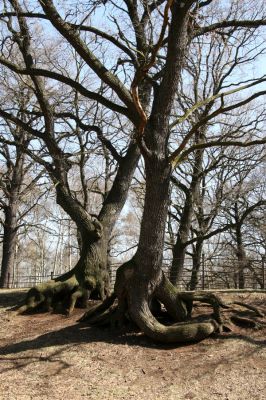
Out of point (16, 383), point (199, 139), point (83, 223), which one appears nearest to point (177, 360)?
point (16, 383)

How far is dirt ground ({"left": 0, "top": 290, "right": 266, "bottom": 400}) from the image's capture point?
6.47 meters

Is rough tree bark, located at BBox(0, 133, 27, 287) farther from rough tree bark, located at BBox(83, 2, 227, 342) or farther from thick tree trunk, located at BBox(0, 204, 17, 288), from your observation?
rough tree bark, located at BBox(83, 2, 227, 342)

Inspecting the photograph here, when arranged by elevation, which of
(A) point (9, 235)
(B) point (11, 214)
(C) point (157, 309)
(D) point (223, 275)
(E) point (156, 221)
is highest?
(B) point (11, 214)

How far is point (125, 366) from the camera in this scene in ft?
24.5

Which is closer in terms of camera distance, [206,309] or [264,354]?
[264,354]

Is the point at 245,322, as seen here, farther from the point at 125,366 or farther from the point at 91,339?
the point at 91,339

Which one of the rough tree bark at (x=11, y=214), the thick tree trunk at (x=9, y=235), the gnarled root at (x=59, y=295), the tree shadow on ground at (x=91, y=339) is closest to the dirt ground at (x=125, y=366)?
the tree shadow on ground at (x=91, y=339)

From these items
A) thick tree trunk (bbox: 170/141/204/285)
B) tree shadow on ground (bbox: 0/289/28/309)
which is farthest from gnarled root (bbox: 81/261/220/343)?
thick tree trunk (bbox: 170/141/204/285)

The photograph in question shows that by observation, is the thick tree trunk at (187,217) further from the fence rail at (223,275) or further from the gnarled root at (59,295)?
the gnarled root at (59,295)

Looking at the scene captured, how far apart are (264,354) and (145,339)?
2180 mm

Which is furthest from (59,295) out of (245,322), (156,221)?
(245,322)

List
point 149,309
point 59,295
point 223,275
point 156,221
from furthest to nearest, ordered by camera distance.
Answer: point 223,275 → point 59,295 → point 149,309 → point 156,221

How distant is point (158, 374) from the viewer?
23.3 feet

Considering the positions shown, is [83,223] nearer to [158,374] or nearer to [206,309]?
[206,309]
